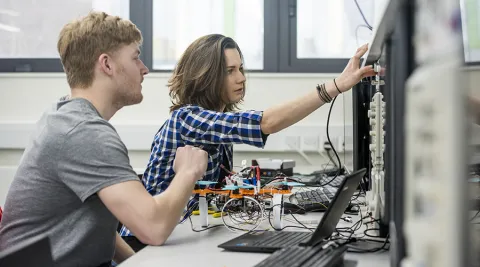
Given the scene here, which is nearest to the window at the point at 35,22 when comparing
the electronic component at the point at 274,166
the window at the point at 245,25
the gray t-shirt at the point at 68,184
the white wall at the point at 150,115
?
the window at the point at 245,25

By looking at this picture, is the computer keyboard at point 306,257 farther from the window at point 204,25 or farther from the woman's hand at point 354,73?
the window at point 204,25

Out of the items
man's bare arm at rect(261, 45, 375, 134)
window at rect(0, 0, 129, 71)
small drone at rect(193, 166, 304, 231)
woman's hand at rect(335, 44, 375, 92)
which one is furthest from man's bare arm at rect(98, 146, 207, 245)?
window at rect(0, 0, 129, 71)

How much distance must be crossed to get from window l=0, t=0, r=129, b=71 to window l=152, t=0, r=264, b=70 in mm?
273

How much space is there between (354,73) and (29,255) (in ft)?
3.39

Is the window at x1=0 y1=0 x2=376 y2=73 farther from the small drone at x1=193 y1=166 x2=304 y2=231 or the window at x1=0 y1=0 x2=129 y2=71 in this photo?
the small drone at x1=193 y1=166 x2=304 y2=231

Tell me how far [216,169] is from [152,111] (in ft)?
5.58

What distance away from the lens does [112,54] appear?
1463 mm

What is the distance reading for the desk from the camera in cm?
110

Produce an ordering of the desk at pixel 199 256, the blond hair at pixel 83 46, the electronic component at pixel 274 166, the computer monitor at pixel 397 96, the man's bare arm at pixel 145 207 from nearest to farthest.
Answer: the computer monitor at pixel 397 96
the desk at pixel 199 256
the man's bare arm at pixel 145 207
the blond hair at pixel 83 46
the electronic component at pixel 274 166

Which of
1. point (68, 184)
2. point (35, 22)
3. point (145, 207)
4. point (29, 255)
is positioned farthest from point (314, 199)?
point (35, 22)

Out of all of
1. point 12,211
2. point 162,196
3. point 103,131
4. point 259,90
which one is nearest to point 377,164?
point 162,196

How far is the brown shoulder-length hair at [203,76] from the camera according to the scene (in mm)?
1987

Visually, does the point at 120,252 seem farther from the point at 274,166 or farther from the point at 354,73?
the point at 274,166

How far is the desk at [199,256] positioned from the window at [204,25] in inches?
91.1
